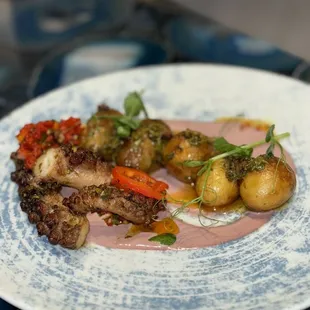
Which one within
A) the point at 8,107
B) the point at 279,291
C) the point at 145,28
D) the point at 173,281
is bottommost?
the point at 8,107

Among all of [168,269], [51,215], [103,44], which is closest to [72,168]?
[51,215]

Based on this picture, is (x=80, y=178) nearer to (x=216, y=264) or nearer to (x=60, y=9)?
(x=216, y=264)

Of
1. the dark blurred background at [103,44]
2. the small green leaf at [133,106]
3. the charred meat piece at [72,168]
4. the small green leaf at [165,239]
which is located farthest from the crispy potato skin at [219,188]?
the dark blurred background at [103,44]

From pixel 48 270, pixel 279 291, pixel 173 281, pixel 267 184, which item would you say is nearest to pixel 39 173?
pixel 48 270

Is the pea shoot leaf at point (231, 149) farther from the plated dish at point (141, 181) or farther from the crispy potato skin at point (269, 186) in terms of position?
the crispy potato skin at point (269, 186)

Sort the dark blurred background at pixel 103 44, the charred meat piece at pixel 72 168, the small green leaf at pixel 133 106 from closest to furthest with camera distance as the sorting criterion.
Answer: the charred meat piece at pixel 72 168, the small green leaf at pixel 133 106, the dark blurred background at pixel 103 44

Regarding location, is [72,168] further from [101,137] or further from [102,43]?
[102,43]
